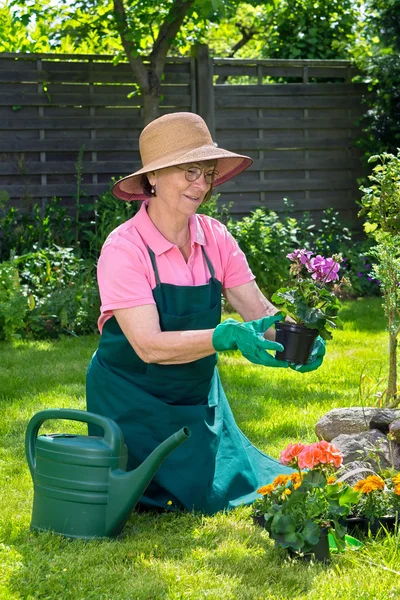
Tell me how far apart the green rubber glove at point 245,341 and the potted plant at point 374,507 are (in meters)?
0.48

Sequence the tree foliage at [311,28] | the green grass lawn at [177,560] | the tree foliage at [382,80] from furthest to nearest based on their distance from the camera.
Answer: the tree foliage at [311,28] → the tree foliage at [382,80] → the green grass lawn at [177,560]

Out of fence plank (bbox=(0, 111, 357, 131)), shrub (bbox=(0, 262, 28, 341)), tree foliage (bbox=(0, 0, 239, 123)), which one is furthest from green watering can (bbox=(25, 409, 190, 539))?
fence plank (bbox=(0, 111, 357, 131))

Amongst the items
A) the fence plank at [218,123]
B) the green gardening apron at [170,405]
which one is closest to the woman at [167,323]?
the green gardening apron at [170,405]

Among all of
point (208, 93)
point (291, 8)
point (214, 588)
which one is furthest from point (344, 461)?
point (291, 8)

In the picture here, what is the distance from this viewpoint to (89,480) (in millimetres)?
2816

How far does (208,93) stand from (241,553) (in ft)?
19.0

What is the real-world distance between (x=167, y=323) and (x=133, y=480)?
2.01 feet

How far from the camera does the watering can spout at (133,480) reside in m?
2.77

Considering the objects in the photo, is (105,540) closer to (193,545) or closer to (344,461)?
(193,545)

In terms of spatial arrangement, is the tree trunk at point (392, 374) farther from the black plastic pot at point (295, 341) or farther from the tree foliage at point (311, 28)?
the tree foliage at point (311, 28)

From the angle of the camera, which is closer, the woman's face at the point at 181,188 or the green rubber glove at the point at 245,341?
the green rubber glove at the point at 245,341

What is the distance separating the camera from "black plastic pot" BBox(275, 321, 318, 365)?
112 inches

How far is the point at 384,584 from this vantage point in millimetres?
2484

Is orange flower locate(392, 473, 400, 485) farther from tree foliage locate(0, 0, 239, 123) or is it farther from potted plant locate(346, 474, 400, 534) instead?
tree foliage locate(0, 0, 239, 123)
